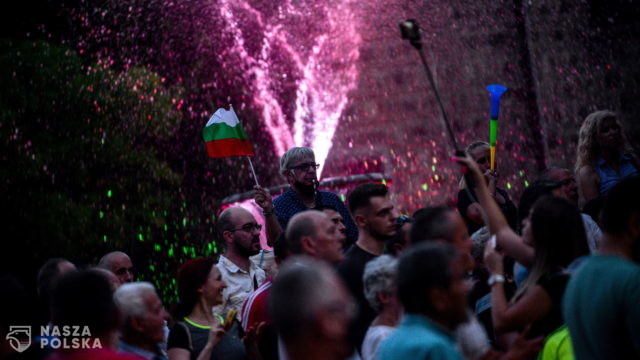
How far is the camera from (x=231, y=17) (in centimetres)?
2106

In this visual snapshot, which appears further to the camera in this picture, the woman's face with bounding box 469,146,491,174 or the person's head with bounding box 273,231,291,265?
the woman's face with bounding box 469,146,491,174

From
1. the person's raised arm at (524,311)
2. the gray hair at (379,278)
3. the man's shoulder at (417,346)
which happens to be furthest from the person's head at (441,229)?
the man's shoulder at (417,346)

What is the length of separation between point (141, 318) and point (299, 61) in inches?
596

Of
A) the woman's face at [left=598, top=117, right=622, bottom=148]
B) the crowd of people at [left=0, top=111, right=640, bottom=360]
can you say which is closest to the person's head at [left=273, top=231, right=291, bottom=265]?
the crowd of people at [left=0, top=111, right=640, bottom=360]

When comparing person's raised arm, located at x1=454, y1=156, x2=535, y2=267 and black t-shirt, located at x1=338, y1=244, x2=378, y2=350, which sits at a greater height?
person's raised arm, located at x1=454, y1=156, x2=535, y2=267

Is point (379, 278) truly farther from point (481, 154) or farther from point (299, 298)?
point (481, 154)

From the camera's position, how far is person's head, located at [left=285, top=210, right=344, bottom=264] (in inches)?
195

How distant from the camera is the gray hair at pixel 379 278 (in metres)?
Answer: 4.11

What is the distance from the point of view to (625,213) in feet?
11.7

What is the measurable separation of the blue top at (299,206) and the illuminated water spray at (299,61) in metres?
10.1

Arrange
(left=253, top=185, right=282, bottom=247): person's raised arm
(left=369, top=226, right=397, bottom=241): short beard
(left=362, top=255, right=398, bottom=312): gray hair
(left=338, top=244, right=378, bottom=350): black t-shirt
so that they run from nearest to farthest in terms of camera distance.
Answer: (left=362, top=255, right=398, bottom=312): gray hair
(left=338, top=244, right=378, bottom=350): black t-shirt
(left=369, top=226, right=397, bottom=241): short beard
(left=253, top=185, right=282, bottom=247): person's raised arm

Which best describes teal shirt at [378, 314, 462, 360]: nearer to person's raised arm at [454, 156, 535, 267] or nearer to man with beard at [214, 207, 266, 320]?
person's raised arm at [454, 156, 535, 267]

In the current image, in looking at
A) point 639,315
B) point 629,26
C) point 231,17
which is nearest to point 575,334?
point 639,315

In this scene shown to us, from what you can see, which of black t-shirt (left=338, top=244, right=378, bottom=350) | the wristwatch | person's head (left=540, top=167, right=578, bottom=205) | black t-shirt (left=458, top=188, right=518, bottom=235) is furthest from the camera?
black t-shirt (left=458, top=188, right=518, bottom=235)
